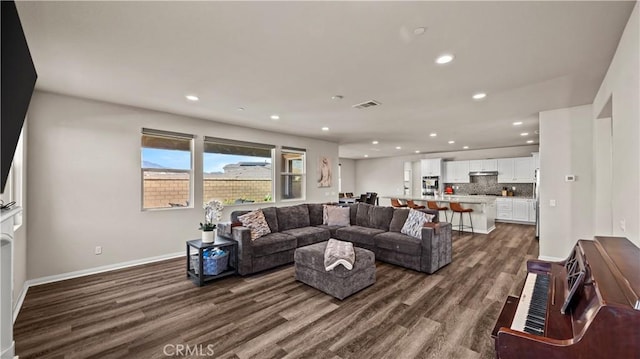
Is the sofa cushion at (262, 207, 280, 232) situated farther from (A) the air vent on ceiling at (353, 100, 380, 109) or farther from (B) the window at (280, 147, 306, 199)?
(A) the air vent on ceiling at (353, 100, 380, 109)

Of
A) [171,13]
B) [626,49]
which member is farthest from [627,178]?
[171,13]

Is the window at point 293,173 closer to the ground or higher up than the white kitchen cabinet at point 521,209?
higher up

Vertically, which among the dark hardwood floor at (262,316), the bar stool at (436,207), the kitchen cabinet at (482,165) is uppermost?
the kitchen cabinet at (482,165)

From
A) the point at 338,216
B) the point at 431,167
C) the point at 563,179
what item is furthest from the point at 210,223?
the point at 431,167

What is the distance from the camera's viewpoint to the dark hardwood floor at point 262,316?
2.15m

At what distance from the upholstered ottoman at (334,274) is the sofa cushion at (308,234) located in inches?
33.1

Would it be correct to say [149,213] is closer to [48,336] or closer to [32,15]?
[48,336]

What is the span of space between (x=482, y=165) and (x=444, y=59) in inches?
307

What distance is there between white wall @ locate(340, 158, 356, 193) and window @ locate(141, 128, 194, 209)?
8.61m

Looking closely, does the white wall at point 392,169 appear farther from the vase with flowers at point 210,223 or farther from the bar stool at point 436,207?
the vase with flowers at point 210,223

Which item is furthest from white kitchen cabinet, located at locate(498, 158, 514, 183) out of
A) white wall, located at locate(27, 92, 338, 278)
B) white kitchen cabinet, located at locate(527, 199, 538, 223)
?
white wall, located at locate(27, 92, 338, 278)

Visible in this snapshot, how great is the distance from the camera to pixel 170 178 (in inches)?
185

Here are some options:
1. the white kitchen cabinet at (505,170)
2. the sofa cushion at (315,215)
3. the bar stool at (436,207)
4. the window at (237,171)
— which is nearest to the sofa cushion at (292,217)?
the sofa cushion at (315,215)

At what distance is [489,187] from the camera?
30.5 feet
